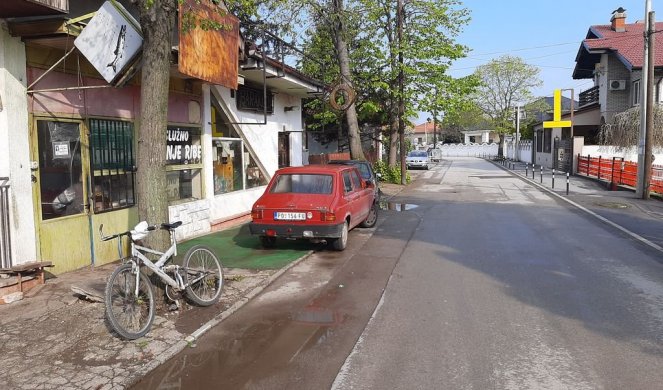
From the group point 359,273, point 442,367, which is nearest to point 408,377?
point 442,367

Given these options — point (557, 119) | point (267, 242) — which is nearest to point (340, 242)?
point (267, 242)

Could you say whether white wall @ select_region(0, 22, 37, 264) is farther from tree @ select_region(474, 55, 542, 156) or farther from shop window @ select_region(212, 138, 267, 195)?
tree @ select_region(474, 55, 542, 156)

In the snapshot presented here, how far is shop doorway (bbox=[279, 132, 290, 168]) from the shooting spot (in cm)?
1731

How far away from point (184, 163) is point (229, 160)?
2.27 metres

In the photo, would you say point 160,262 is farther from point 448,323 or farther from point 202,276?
point 448,323

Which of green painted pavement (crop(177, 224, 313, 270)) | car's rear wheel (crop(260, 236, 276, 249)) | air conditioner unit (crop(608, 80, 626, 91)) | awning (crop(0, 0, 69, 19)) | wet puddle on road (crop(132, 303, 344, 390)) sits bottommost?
wet puddle on road (crop(132, 303, 344, 390))

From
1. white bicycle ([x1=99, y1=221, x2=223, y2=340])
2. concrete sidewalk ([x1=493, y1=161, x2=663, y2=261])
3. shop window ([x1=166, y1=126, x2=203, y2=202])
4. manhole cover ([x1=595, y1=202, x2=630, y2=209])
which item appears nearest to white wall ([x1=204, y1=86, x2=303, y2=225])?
shop window ([x1=166, y1=126, x2=203, y2=202])

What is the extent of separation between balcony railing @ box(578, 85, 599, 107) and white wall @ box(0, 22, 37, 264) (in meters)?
39.0

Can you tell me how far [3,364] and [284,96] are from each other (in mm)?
13510

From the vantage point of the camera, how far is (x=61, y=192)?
765 cm

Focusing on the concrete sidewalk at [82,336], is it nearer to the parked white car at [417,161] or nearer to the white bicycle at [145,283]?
the white bicycle at [145,283]

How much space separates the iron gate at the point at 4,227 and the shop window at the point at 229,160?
19.8 feet

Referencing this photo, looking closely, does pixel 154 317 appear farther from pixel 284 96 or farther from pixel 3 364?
pixel 284 96

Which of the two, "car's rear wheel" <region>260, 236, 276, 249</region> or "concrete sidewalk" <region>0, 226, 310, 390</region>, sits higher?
"car's rear wheel" <region>260, 236, 276, 249</region>
